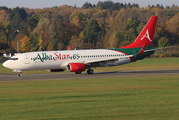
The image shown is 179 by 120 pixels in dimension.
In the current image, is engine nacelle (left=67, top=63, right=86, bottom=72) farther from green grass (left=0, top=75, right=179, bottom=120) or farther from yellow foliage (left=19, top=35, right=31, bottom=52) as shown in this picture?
yellow foliage (left=19, top=35, right=31, bottom=52)

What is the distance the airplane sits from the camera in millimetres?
41719

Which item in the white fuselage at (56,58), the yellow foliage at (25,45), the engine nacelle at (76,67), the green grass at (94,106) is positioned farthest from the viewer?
the yellow foliage at (25,45)

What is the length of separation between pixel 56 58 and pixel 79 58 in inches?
144

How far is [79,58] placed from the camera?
1738 inches

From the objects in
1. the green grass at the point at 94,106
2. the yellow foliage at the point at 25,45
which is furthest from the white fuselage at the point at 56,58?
the yellow foliage at the point at 25,45

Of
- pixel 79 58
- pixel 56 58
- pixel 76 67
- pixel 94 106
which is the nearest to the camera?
pixel 94 106

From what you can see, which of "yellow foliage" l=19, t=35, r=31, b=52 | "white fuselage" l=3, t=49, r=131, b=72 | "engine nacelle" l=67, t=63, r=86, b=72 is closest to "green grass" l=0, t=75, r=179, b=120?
"engine nacelle" l=67, t=63, r=86, b=72

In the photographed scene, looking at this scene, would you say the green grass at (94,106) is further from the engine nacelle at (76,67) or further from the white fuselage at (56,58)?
the white fuselage at (56,58)

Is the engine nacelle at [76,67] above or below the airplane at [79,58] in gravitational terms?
below

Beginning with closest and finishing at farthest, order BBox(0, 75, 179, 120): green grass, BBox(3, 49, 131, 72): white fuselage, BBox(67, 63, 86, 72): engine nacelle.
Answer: BBox(0, 75, 179, 120): green grass, BBox(3, 49, 131, 72): white fuselage, BBox(67, 63, 86, 72): engine nacelle

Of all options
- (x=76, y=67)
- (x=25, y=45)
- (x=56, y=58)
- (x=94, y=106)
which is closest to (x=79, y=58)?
(x=76, y=67)

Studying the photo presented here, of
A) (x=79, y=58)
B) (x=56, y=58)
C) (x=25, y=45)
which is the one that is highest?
(x=25, y=45)

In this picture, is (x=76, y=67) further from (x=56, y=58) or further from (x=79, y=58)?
(x=56, y=58)

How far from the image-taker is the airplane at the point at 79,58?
41.7m
